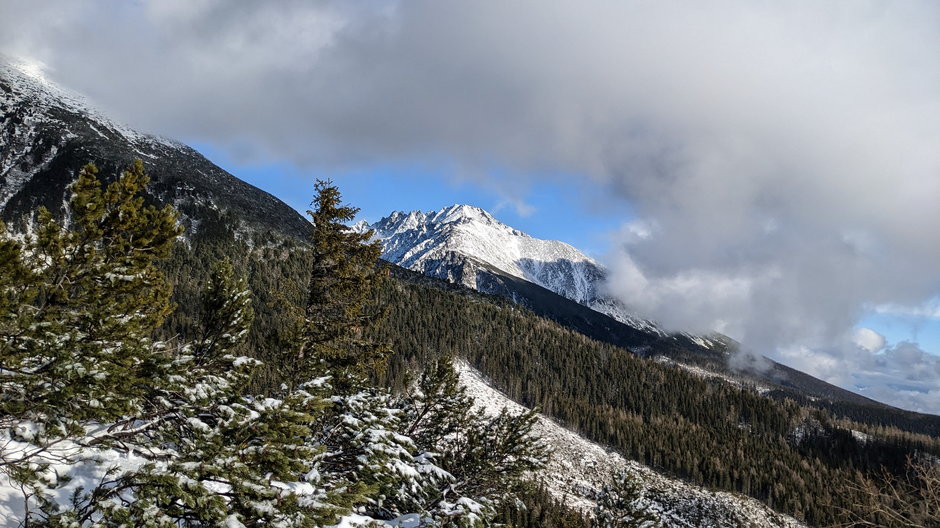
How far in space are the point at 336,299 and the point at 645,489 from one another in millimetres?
81143

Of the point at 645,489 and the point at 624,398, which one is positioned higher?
the point at 624,398

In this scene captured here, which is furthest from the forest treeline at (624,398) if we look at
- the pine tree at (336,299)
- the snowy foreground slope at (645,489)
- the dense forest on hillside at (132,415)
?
the dense forest on hillside at (132,415)

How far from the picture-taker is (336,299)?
57.5 feet

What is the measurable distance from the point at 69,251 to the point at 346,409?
726 cm

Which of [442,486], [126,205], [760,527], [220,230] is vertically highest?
[220,230]

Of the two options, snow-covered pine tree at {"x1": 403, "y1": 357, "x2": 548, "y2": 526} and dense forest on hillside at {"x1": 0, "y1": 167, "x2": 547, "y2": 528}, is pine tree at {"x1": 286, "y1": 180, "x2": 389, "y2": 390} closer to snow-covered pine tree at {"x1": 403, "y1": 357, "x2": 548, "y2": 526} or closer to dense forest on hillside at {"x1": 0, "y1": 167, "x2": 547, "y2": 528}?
snow-covered pine tree at {"x1": 403, "y1": 357, "x2": 548, "y2": 526}

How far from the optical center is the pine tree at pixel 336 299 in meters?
17.2

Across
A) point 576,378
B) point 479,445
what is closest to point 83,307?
point 479,445

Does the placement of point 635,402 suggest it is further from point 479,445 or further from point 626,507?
point 479,445

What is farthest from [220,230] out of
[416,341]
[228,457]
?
[228,457]

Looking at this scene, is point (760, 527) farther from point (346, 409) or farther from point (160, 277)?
point (160, 277)

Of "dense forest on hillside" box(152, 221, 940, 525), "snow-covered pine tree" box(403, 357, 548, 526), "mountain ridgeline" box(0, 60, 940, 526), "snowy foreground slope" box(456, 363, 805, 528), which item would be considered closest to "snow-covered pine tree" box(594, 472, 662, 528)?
"snow-covered pine tree" box(403, 357, 548, 526)

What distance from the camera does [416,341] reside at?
133625mm

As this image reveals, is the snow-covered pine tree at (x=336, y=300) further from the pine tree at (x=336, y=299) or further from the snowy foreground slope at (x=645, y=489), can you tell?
the snowy foreground slope at (x=645, y=489)
